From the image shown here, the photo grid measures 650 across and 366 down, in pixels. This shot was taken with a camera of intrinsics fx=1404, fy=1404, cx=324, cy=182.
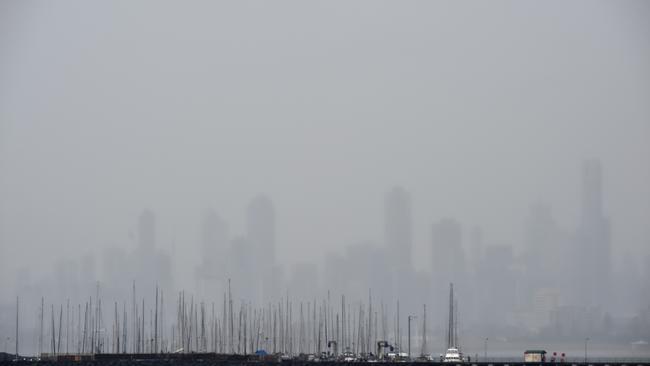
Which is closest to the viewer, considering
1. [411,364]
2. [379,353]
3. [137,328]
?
[411,364]

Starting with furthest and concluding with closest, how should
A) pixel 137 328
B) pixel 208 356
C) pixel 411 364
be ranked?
1. pixel 137 328
2. pixel 208 356
3. pixel 411 364

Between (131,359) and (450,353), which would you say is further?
(450,353)

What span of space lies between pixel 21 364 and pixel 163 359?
16.2 m

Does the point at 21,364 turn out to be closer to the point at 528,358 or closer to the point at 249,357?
the point at 249,357

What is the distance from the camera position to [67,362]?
152m

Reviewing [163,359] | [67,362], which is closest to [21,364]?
[67,362]

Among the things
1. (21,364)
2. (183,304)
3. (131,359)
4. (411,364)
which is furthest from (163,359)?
(183,304)

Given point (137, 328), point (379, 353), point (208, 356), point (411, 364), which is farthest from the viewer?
point (137, 328)

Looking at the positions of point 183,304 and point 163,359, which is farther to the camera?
point 183,304

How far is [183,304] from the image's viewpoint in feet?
651

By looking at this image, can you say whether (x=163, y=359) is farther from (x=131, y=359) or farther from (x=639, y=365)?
(x=639, y=365)

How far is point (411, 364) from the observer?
5846 inches

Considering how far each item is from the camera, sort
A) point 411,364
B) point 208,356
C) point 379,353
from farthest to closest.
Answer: point 379,353 < point 208,356 < point 411,364

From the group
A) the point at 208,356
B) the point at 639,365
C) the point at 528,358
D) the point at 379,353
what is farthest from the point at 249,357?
the point at 639,365
